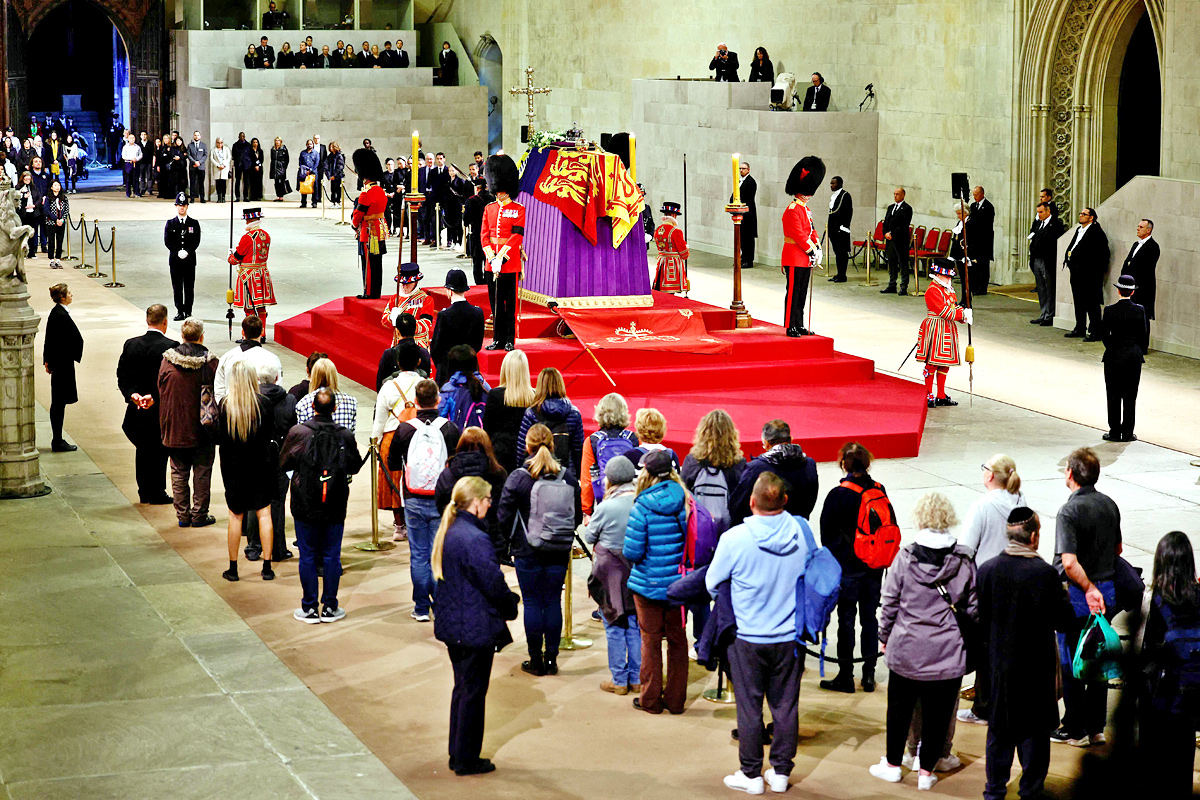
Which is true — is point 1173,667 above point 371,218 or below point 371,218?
below

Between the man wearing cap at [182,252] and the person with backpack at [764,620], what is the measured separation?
13106 mm

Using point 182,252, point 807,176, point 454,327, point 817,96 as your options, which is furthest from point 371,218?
point 817,96

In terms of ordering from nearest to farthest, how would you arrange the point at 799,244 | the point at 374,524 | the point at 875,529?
the point at 875,529, the point at 374,524, the point at 799,244

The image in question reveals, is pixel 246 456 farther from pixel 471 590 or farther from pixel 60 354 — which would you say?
pixel 60 354

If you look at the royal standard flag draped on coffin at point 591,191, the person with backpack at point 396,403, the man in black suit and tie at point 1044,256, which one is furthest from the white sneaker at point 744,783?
the man in black suit and tie at point 1044,256

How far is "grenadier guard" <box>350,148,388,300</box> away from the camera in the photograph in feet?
60.5

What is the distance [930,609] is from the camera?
6.74 m

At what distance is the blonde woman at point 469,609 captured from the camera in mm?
6824

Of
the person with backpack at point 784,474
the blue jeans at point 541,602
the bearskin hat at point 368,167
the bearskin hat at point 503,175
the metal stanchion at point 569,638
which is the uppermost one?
the bearskin hat at point 368,167

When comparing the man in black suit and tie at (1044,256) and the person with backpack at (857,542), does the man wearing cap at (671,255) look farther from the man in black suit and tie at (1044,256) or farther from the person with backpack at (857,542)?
the person with backpack at (857,542)

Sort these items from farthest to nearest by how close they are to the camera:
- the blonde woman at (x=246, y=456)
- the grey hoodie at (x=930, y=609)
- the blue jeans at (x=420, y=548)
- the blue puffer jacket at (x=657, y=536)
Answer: the blonde woman at (x=246, y=456), the blue jeans at (x=420, y=548), the blue puffer jacket at (x=657, y=536), the grey hoodie at (x=930, y=609)

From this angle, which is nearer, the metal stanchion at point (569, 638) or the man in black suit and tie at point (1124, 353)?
the metal stanchion at point (569, 638)

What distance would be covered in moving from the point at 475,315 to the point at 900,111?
553 inches

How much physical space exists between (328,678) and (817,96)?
19.9m
